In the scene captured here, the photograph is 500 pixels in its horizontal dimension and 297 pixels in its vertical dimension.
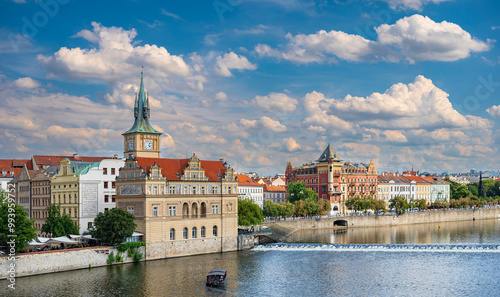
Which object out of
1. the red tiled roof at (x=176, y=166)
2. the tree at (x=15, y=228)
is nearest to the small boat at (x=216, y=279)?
the tree at (x=15, y=228)

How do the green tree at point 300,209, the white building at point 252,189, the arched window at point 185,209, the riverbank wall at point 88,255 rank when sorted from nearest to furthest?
the riverbank wall at point 88,255, the arched window at point 185,209, the green tree at point 300,209, the white building at point 252,189

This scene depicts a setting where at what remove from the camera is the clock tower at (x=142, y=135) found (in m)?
113

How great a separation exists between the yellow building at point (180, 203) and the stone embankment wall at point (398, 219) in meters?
24.9

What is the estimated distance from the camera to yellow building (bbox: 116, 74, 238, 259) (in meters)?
78.1

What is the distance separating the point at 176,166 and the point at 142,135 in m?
31.1

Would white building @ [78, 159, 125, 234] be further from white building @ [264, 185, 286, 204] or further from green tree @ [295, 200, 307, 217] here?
white building @ [264, 185, 286, 204]

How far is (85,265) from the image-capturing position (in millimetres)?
70438

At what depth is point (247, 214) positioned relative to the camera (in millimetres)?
96875

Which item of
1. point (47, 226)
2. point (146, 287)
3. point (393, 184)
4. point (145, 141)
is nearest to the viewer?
point (146, 287)

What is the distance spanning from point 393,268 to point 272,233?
3784 centimetres

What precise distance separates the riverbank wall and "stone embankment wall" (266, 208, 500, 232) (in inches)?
1069

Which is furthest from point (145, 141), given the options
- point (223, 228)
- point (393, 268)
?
point (393, 268)

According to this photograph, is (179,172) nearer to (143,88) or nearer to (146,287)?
(146,287)

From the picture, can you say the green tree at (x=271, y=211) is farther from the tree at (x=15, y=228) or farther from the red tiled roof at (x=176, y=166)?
the tree at (x=15, y=228)
